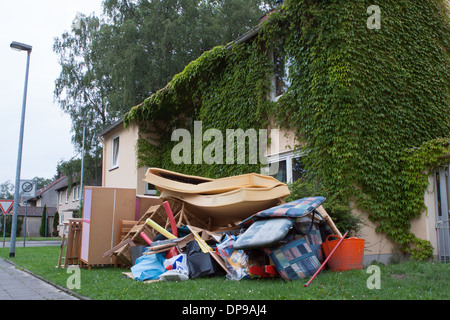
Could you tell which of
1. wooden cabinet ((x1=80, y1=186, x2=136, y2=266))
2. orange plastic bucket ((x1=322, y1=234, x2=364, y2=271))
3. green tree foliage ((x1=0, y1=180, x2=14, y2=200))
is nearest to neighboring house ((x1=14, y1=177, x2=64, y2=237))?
wooden cabinet ((x1=80, y1=186, x2=136, y2=266))

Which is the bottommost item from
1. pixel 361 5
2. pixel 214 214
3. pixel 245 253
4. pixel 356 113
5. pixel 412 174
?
pixel 245 253

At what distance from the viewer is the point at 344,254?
6.57m

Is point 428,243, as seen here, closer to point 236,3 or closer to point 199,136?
point 199,136

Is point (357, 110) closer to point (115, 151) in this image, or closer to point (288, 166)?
point (288, 166)

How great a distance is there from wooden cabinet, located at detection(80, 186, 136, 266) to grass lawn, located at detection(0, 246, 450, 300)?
192 cm

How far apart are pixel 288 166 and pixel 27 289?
6518 mm

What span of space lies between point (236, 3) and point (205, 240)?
23.5m

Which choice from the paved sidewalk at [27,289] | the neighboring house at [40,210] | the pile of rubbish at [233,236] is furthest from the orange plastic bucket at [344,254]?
the neighboring house at [40,210]

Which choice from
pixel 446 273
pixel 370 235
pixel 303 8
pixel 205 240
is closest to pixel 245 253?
pixel 205 240

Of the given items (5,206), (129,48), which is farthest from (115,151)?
(129,48)

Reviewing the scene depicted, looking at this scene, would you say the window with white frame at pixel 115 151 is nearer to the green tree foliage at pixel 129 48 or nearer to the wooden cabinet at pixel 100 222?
the green tree foliage at pixel 129 48

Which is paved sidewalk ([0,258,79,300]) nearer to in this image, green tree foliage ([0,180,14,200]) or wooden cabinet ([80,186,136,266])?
wooden cabinet ([80,186,136,266])

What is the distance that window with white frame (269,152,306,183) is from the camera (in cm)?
1015
